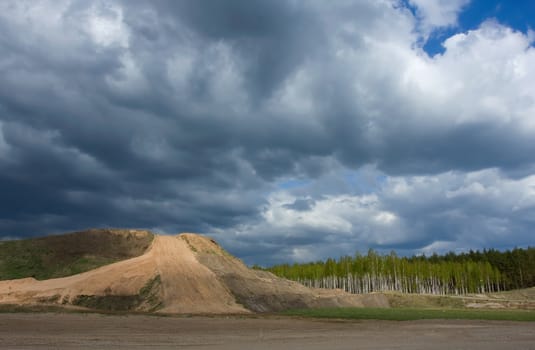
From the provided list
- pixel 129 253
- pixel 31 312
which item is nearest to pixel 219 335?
pixel 31 312

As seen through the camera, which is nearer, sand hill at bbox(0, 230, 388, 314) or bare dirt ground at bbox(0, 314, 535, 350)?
bare dirt ground at bbox(0, 314, 535, 350)

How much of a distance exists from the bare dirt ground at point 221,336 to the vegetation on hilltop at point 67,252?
25.3 meters

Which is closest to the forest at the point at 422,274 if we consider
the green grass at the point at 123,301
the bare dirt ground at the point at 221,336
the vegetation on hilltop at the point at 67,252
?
the vegetation on hilltop at the point at 67,252

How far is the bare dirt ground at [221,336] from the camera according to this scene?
23.9m

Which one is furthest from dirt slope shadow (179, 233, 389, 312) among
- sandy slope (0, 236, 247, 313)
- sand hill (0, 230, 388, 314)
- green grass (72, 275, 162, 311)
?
green grass (72, 275, 162, 311)

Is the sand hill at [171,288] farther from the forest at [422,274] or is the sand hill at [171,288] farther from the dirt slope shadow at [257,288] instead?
the forest at [422,274]

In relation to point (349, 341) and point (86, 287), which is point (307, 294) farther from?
point (349, 341)

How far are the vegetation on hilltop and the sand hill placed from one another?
2.34 meters

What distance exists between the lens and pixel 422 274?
11244 cm

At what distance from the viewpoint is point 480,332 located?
105 ft

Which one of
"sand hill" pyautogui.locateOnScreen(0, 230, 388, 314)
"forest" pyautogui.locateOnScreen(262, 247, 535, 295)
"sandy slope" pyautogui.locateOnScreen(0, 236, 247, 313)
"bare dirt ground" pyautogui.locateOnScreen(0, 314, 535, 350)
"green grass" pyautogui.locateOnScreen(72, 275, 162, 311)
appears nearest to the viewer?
"bare dirt ground" pyautogui.locateOnScreen(0, 314, 535, 350)

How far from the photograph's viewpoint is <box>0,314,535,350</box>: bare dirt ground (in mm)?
23859

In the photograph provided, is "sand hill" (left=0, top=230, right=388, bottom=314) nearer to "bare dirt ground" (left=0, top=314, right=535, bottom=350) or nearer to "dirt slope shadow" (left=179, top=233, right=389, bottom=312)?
"dirt slope shadow" (left=179, top=233, right=389, bottom=312)

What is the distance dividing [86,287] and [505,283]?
10359 centimetres
